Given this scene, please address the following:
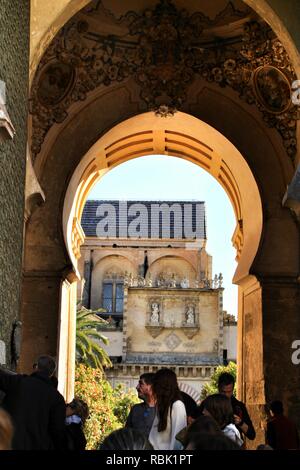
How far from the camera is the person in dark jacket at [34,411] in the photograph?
5.65m

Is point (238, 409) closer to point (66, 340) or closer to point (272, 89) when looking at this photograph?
point (272, 89)

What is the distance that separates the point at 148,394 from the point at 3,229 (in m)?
2.27

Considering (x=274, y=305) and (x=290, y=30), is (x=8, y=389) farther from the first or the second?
(x=274, y=305)

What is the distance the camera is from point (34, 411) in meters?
5.68

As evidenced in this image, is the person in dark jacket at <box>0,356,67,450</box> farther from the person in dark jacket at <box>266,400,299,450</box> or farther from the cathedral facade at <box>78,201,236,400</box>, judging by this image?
the cathedral facade at <box>78,201,236,400</box>

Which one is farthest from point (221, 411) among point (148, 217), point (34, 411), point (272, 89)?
point (148, 217)

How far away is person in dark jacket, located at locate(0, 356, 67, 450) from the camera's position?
565 centimetres

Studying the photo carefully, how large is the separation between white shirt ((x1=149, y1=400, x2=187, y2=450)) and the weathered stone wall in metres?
2.65

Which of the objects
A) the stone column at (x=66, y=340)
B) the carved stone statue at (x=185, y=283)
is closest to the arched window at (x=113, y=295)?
the carved stone statue at (x=185, y=283)

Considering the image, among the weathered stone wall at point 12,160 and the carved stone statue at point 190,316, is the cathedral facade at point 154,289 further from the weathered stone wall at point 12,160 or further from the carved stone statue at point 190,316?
the weathered stone wall at point 12,160

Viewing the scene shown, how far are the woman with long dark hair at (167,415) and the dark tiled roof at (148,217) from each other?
177 feet

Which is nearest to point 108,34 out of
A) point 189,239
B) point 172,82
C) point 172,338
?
point 172,82

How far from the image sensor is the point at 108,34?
15602mm

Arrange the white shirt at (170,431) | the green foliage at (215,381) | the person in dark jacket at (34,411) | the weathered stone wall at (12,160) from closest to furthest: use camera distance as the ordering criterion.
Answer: the person in dark jacket at (34,411), the white shirt at (170,431), the weathered stone wall at (12,160), the green foliage at (215,381)
